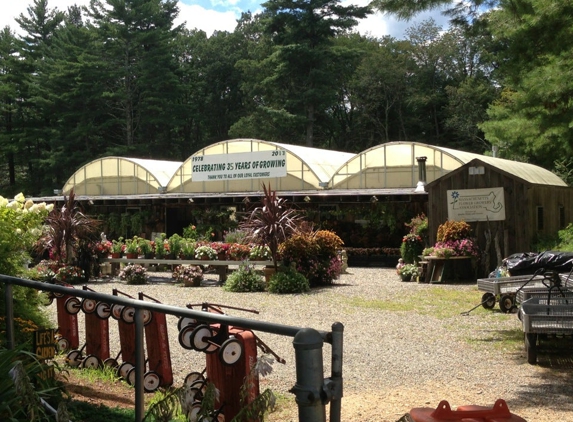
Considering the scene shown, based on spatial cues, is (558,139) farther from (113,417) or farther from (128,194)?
(128,194)

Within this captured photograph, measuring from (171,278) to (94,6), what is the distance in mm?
34864

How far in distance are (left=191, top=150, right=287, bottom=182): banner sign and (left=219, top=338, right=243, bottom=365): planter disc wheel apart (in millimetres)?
21208

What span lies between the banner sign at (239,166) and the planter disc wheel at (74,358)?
1873cm

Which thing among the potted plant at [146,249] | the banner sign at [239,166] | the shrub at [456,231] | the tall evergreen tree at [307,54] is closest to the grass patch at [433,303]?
the shrub at [456,231]

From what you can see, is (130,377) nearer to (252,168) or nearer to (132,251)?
(132,251)

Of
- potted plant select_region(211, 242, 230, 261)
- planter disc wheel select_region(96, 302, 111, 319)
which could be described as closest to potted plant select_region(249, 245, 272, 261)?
potted plant select_region(211, 242, 230, 261)

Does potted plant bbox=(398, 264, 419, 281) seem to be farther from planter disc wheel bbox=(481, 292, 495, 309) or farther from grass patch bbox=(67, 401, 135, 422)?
grass patch bbox=(67, 401, 135, 422)

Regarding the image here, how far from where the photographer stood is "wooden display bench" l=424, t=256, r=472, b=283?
671 inches

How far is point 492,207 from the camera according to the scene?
57.9 feet

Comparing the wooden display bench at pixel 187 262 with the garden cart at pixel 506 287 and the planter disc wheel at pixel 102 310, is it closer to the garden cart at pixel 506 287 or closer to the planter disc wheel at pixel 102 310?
the garden cart at pixel 506 287

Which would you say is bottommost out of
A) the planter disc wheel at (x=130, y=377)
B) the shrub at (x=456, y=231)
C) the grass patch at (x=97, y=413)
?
the planter disc wheel at (x=130, y=377)

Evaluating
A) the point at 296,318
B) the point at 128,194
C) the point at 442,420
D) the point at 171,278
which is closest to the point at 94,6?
the point at 128,194

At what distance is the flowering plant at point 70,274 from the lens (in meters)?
17.6

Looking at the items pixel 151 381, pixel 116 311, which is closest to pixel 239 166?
pixel 116 311
